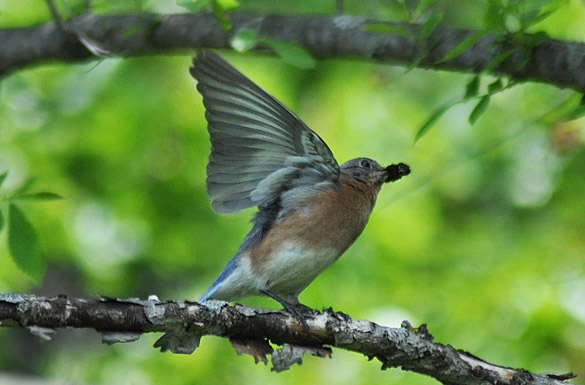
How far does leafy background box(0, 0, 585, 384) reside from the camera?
6586mm

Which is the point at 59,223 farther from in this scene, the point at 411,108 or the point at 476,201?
the point at 476,201

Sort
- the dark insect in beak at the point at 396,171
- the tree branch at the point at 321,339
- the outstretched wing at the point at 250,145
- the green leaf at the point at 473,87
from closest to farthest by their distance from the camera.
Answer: the tree branch at the point at 321,339
the green leaf at the point at 473,87
the outstretched wing at the point at 250,145
the dark insect in beak at the point at 396,171

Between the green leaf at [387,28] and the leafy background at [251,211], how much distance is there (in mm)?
1282

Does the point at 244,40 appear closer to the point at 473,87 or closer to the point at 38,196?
the point at 473,87

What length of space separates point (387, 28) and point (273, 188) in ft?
4.08

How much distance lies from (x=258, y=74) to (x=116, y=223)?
2057mm

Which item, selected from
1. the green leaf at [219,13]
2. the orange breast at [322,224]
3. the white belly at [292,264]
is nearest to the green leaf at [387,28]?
the green leaf at [219,13]

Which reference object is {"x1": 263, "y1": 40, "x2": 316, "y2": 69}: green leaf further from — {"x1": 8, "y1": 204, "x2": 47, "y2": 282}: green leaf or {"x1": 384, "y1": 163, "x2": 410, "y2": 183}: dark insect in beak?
{"x1": 8, "y1": 204, "x2": 47, "y2": 282}: green leaf

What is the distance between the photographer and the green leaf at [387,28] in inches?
179

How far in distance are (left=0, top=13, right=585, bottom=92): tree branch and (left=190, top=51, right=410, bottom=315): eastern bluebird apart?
740 millimetres

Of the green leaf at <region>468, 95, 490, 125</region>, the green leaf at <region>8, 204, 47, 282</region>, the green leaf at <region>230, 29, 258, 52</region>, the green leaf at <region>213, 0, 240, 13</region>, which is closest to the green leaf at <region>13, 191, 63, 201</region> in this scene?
the green leaf at <region>8, 204, 47, 282</region>

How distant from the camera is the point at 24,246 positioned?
4160mm

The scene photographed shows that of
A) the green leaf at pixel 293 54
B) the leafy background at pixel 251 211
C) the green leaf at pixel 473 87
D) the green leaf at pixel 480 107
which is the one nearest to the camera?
the green leaf at pixel 480 107

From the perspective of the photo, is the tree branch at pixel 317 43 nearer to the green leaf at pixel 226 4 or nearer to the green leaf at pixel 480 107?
the green leaf at pixel 480 107
